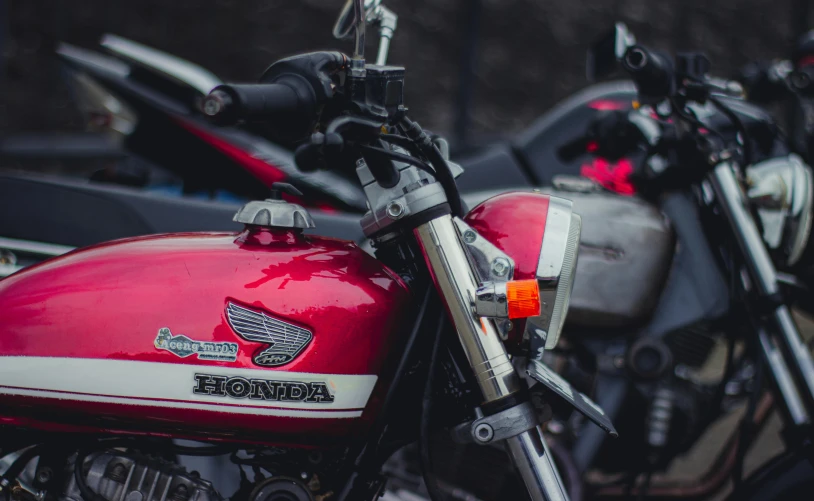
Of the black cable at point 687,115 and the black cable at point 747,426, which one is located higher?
the black cable at point 687,115

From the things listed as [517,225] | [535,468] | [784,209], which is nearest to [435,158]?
[517,225]

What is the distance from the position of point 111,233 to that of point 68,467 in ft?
2.68

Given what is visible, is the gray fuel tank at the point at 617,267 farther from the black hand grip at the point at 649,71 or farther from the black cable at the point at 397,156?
the black cable at the point at 397,156

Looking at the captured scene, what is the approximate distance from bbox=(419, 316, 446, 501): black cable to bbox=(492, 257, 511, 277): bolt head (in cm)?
12

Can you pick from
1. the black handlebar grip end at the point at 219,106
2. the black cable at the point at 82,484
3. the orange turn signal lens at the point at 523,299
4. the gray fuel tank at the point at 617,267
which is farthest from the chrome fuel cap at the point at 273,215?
the gray fuel tank at the point at 617,267

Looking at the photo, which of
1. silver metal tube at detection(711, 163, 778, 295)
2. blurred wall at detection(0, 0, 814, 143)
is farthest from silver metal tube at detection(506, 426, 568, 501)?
blurred wall at detection(0, 0, 814, 143)

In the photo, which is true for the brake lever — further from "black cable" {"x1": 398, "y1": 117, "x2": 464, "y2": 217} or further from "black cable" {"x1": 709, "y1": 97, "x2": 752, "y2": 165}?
"black cable" {"x1": 709, "y1": 97, "x2": 752, "y2": 165}

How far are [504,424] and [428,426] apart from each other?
0.13 metres

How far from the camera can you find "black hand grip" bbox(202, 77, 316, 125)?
101 cm

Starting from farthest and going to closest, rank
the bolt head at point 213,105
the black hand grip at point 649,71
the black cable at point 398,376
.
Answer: the black hand grip at point 649,71 < the black cable at point 398,376 < the bolt head at point 213,105

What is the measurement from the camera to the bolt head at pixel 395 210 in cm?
120

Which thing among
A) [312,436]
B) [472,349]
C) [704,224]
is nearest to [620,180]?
[704,224]

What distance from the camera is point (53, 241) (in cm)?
192

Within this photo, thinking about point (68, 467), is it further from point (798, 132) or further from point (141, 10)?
point (798, 132)
